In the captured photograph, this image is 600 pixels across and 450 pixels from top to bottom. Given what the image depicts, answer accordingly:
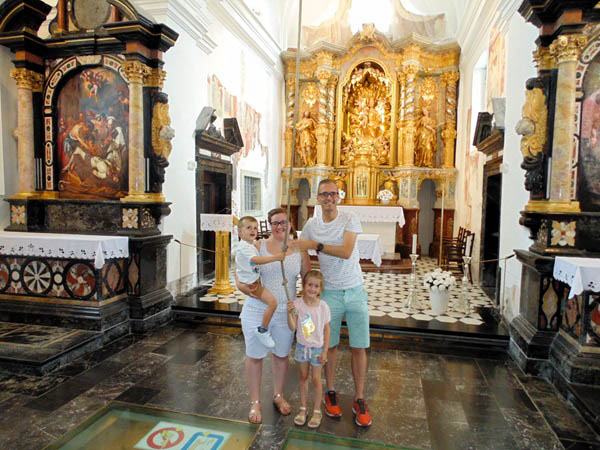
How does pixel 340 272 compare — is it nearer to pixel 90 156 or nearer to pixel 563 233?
pixel 563 233

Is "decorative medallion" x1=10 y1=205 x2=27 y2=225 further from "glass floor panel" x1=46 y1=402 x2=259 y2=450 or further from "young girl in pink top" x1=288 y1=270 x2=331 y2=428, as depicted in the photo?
"young girl in pink top" x1=288 y1=270 x2=331 y2=428

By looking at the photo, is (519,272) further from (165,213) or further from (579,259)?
(165,213)

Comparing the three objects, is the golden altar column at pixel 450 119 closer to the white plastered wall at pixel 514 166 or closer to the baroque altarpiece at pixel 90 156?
the white plastered wall at pixel 514 166

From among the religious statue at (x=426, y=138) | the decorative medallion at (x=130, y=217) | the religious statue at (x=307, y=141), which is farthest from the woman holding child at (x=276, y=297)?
the religious statue at (x=307, y=141)

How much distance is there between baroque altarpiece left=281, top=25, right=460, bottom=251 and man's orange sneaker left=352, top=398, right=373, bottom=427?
9056 millimetres

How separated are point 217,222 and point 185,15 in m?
3.35

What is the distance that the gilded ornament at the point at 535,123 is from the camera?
4.34m

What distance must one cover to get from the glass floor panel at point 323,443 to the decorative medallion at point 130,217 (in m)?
3.93

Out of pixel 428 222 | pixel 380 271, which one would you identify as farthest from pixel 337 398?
pixel 428 222

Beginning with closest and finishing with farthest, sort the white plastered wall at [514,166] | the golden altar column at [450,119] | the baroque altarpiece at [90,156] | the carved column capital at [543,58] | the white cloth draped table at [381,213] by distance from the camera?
the carved column capital at [543,58], the white plastered wall at [514,166], the baroque altarpiece at [90,156], the white cloth draped table at [381,213], the golden altar column at [450,119]

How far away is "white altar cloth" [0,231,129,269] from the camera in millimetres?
4910

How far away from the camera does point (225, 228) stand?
682cm

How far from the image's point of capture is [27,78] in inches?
230

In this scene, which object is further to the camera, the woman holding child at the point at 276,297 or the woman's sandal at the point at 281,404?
the woman's sandal at the point at 281,404
